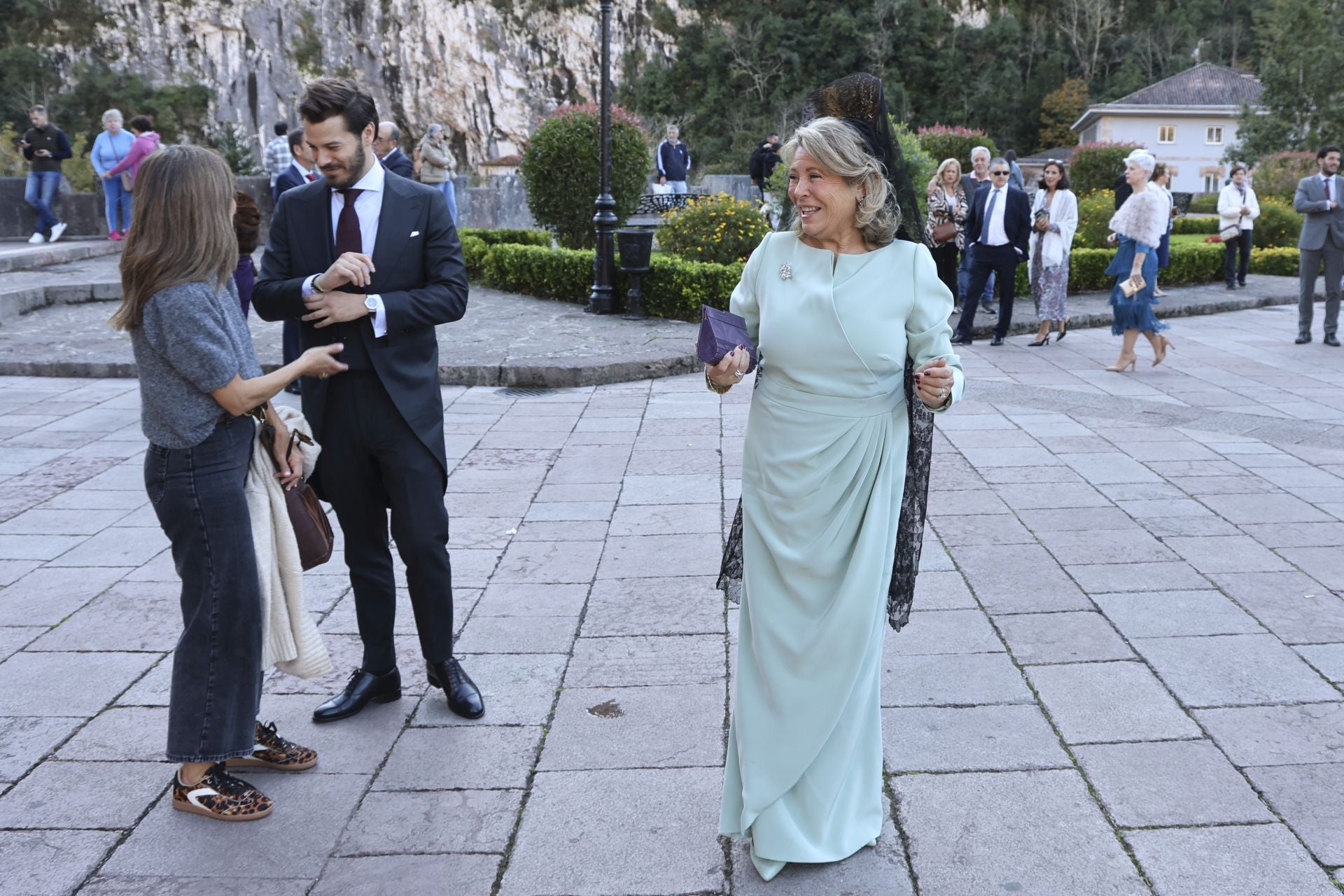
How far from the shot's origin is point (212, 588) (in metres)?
2.80

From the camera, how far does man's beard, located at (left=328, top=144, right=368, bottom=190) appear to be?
3.10 metres

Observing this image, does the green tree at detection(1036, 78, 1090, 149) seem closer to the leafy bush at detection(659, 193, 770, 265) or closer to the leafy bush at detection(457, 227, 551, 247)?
the leafy bush at detection(457, 227, 551, 247)

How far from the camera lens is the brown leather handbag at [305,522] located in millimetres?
3033

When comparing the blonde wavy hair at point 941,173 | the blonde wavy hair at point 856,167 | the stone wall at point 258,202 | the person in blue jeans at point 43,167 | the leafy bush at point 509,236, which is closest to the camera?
the blonde wavy hair at point 856,167

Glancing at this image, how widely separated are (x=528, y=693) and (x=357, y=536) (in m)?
0.72

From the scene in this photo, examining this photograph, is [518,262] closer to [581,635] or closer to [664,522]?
[664,522]

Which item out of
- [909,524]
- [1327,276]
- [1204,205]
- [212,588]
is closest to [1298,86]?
[1204,205]

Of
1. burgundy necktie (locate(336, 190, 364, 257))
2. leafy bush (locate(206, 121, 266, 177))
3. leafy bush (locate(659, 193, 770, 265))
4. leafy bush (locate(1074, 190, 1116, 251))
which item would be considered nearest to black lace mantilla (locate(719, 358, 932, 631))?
burgundy necktie (locate(336, 190, 364, 257))

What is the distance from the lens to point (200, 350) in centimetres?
268

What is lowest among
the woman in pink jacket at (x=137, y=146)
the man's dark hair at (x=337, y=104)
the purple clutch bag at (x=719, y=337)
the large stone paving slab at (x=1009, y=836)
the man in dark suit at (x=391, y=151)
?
the large stone paving slab at (x=1009, y=836)

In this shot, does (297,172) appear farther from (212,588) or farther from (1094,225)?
(1094,225)

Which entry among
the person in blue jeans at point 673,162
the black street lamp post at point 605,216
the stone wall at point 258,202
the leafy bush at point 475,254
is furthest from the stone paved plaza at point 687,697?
the person in blue jeans at point 673,162

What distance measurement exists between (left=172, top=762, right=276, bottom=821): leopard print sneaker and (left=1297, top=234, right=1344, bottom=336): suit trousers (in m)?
9.71

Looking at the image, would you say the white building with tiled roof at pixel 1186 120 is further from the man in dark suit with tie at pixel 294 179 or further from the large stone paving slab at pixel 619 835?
the large stone paving slab at pixel 619 835
